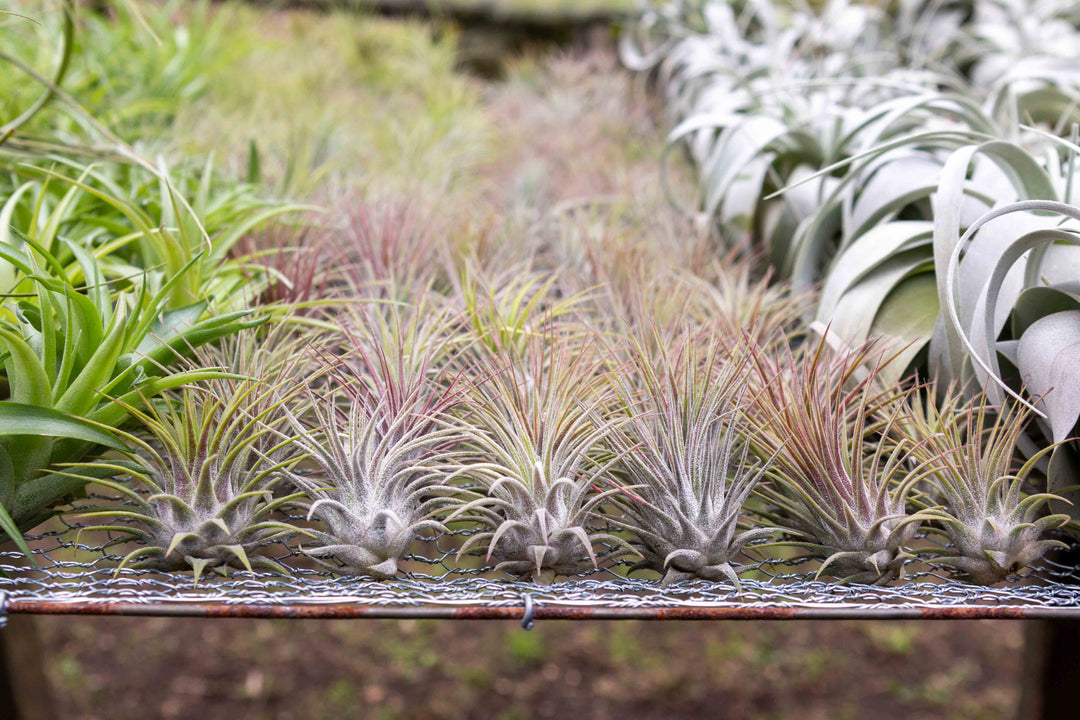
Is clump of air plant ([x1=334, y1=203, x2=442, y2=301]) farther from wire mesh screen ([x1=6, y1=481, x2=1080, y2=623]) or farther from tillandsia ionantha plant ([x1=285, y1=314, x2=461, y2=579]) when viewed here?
wire mesh screen ([x1=6, y1=481, x2=1080, y2=623])

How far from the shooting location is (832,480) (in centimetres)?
61

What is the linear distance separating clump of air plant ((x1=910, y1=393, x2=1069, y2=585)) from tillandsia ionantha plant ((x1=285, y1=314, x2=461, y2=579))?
1.33ft

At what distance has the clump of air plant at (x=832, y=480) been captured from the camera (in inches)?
23.6

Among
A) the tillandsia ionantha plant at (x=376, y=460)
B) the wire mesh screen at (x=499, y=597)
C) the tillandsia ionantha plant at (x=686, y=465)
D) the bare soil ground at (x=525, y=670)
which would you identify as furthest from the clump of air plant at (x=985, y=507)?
A: the bare soil ground at (x=525, y=670)

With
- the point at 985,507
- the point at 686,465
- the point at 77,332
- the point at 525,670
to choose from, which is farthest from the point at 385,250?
the point at 525,670

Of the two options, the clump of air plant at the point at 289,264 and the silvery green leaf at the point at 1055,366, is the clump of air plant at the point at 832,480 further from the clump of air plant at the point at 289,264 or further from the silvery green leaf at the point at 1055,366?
the clump of air plant at the point at 289,264

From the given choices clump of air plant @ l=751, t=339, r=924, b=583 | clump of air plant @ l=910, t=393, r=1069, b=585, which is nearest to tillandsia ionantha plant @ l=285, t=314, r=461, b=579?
clump of air plant @ l=751, t=339, r=924, b=583

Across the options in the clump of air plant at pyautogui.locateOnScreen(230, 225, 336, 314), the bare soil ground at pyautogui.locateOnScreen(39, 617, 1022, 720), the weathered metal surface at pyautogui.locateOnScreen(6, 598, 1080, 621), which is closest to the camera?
the weathered metal surface at pyautogui.locateOnScreen(6, 598, 1080, 621)

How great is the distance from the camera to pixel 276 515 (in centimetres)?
66

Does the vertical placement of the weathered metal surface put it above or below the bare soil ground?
above

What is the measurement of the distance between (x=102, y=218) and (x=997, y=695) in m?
2.63

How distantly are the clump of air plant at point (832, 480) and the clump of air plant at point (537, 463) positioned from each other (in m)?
0.14

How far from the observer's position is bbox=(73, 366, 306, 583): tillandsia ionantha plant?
0.58 m

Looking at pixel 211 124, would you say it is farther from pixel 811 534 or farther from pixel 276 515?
pixel 811 534
